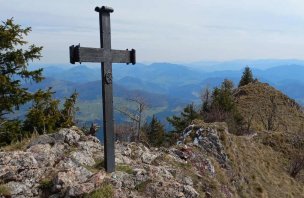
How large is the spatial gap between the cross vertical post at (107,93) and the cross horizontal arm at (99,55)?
131mm

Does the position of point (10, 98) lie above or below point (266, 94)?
above

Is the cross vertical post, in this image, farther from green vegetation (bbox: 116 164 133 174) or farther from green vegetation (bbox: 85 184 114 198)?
green vegetation (bbox: 85 184 114 198)

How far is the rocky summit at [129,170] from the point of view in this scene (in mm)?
10148

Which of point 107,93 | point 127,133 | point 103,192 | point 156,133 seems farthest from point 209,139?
point 127,133

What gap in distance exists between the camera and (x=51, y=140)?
13.0m

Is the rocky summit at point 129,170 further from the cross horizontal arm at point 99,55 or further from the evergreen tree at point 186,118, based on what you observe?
the evergreen tree at point 186,118

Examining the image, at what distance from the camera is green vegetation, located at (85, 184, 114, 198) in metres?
9.54

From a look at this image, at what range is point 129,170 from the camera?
11.4 metres

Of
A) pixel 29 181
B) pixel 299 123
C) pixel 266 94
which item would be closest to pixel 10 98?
pixel 29 181

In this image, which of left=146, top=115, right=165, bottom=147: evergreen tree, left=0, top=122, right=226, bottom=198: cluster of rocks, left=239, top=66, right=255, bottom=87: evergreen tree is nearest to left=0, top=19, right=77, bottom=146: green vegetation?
left=0, top=122, right=226, bottom=198: cluster of rocks

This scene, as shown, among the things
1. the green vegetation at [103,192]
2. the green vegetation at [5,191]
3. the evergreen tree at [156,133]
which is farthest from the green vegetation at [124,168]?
the evergreen tree at [156,133]

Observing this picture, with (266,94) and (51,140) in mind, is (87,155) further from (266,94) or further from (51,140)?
(266,94)

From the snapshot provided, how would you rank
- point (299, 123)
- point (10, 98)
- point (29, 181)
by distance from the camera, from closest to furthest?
1. point (29, 181)
2. point (10, 98)
3. point (299, 123)

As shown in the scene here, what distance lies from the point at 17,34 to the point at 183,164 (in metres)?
12.1
